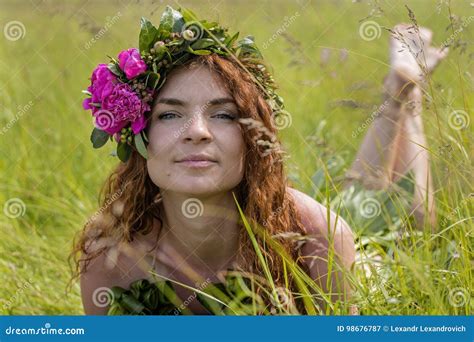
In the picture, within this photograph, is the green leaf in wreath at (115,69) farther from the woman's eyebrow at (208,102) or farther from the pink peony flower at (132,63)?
the woman's eyebrow at (208,102)

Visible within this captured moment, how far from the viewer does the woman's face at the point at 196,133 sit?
2.33 meters

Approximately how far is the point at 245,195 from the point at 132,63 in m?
0.54

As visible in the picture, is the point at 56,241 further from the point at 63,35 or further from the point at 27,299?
the point at 63,35

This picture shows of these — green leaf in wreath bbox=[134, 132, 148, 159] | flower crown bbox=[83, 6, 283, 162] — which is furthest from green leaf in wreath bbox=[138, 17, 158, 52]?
green leaf in wreath bbox=[134, 132, 148, 159]

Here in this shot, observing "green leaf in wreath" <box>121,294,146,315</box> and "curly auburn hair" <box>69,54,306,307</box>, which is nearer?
"curly auburn hair" <box>69,54,306,307</box>

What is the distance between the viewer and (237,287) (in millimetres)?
2473

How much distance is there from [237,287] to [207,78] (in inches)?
24.6

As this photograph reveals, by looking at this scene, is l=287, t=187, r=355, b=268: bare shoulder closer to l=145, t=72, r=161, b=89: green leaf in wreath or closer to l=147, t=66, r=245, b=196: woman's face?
l=147, t=66, r=245, b=196: woman's face

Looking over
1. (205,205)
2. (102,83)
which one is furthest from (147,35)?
(205,205)

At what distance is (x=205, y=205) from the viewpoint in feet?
8.23

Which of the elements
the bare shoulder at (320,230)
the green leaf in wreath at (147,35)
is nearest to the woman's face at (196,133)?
the green leaf in wreath at (147,35)

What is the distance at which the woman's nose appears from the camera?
2.30m

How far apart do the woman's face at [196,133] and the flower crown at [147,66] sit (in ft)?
0.15

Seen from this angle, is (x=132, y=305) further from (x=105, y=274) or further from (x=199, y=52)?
(x=199, y=52)
